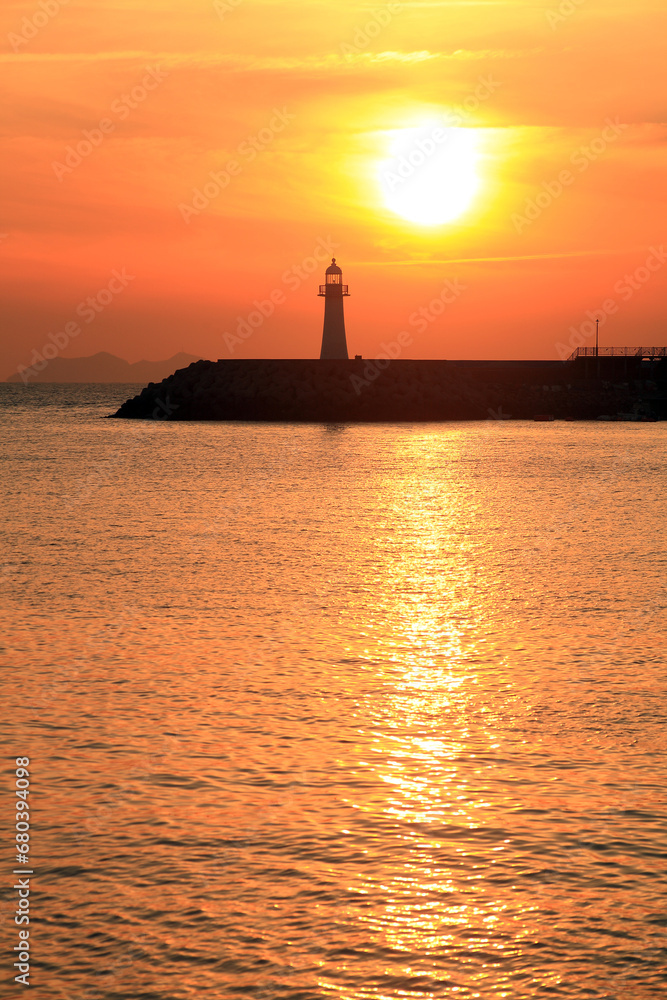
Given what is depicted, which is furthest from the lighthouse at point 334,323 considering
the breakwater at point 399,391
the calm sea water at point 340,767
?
the calm sea water at point 340,767

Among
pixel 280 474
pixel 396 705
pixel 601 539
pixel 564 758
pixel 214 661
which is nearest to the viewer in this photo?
pixel 564 758

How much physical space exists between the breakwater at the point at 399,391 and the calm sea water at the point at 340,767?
6805 cm

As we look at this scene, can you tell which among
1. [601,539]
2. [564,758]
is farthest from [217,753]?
[601,539]

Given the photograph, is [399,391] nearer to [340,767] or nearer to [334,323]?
[334,323]

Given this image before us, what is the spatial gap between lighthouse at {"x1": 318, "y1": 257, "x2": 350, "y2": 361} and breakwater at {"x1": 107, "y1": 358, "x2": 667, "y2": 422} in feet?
6.83

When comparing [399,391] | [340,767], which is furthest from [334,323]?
[340,767]

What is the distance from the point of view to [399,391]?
305 feet

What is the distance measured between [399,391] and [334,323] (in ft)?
27.5

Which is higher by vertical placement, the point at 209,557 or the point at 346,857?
the point at 209,557

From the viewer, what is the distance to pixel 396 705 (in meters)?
11.0

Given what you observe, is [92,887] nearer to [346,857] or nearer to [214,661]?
[346,857]

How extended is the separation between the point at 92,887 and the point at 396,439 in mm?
65931

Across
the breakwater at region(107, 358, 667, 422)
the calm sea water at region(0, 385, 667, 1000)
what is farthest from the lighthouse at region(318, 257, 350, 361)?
the calm sea water at region(0, 385, 667, 1000)

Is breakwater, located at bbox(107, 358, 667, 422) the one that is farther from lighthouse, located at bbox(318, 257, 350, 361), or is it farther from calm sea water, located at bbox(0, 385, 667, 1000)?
calm sea water, located at bbox(0, 385, 667, 1000)
